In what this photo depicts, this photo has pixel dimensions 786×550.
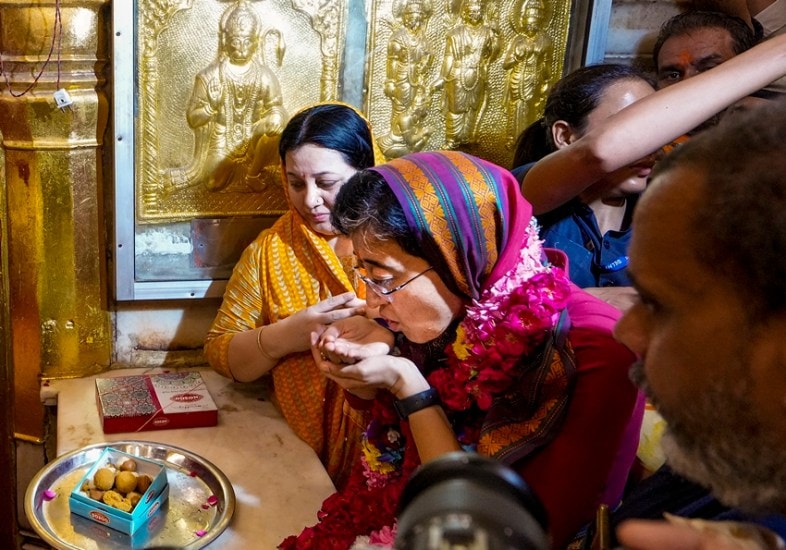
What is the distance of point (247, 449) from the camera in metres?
2.30

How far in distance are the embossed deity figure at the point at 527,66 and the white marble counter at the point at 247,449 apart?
1322 mm

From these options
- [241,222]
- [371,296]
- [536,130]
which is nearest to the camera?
[371,296]

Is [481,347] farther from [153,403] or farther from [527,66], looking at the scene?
[527,66]

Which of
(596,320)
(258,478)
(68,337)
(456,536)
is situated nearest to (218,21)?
(68,337)

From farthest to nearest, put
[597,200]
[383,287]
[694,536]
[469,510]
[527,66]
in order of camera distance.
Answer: [527,66]
[597,200]
[383,287]
[694,536]
[469,510]

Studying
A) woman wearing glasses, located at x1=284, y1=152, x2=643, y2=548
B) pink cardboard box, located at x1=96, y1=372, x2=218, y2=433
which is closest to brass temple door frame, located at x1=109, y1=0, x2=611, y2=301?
pink cardboard box, located at x1=96, y1=372, x2=218, y2=433

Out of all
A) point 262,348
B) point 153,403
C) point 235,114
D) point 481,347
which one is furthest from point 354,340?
point 235,114

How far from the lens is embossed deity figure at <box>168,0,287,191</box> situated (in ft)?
8.10

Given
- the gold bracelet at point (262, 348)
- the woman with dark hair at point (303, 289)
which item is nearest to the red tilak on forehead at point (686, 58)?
the woman with dark hair at point (303, 289)

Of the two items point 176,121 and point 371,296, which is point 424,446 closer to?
point 371,296

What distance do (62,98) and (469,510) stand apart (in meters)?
2.17

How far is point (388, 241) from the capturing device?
5.53 ft

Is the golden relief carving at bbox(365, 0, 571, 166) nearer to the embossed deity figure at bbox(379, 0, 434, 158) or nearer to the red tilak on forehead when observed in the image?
the embossed deity figure at bbox(379, 0, 434, 158)

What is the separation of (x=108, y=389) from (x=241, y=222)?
2.26ft
